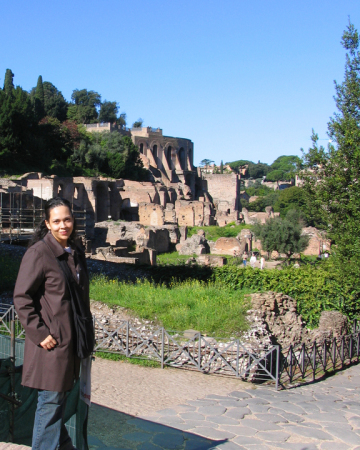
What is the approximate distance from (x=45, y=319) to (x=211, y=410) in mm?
2966

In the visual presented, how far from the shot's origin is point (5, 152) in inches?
1476

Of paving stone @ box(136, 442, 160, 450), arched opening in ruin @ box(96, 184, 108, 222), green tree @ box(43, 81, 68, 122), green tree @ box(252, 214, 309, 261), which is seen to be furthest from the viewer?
green tree @ box(43, 81, 68, 122)

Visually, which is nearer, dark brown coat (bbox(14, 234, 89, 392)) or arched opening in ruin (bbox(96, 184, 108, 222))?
dark brown coat (bbox(14, 234, 89, 392))

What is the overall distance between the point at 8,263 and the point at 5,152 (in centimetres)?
2673

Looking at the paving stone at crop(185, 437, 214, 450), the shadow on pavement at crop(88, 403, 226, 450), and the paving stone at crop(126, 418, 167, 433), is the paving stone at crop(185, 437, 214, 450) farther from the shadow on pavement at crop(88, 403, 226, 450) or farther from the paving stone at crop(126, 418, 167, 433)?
the paving stone at crop(126, 418, 167, 433)

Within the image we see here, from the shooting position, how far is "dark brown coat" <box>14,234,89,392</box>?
296cm

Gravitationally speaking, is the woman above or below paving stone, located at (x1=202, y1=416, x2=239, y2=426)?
above

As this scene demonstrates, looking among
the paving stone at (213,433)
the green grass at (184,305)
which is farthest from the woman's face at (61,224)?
the green grass at (184,305)


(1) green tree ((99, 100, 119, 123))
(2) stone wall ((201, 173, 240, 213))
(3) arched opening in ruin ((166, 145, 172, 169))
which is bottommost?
(2) stone wall ((201, 173, 240, 213))

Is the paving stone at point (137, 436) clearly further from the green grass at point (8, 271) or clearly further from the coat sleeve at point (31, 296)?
the green grass at point (8, 271)

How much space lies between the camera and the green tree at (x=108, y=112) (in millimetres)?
74069

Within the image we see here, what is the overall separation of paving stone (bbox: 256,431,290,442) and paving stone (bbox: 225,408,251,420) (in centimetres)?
47

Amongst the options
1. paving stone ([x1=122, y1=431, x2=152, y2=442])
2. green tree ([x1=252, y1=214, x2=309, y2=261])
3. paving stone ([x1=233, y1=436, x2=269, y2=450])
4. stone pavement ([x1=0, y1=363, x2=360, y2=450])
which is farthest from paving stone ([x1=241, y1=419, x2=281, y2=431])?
green tree ([x1=252, y1=214, x2=309, y2=261])

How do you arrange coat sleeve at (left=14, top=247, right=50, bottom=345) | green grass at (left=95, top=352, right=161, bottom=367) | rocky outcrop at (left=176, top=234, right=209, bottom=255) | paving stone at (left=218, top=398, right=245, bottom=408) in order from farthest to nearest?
rocky outcrop at (left=176, top=234, right=209, bottom=255)
green grass at (left=95, top=352, right=161, bottom=367)
paving stone at (left=218, top=398, right=245, bottom=408)
coat sleeve at (left=14, top=247, right=50, bottom=345)
